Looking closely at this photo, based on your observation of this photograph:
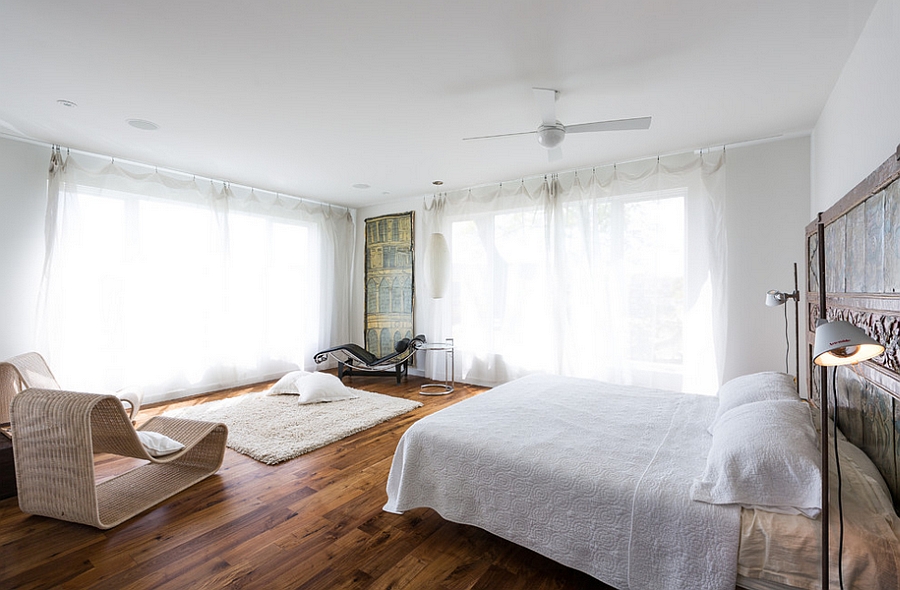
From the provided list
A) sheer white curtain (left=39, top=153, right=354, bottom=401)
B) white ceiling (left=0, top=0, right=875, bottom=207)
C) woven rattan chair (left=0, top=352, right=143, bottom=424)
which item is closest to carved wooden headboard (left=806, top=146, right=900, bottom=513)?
white ceiling (left=0, top=0, right=875, bottom=207)

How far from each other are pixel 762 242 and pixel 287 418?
477 cm

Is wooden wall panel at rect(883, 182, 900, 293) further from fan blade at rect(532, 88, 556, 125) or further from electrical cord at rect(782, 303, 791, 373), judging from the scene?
electrical cord at rect(782, 303, 791, 373)

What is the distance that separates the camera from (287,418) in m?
3.90

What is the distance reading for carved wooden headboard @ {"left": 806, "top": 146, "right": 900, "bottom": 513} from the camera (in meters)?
1.36

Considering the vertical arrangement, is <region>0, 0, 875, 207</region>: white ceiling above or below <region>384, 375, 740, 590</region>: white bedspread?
above

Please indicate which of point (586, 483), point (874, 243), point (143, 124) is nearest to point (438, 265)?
point (143, 124)

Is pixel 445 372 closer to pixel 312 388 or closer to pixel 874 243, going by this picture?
pixel 312 388

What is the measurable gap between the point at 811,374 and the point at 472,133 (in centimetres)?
297

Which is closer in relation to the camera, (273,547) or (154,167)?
(273,547)

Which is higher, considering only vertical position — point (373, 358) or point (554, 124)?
point (554, 124)

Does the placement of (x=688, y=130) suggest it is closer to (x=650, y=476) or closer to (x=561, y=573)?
(x=650, y=476)

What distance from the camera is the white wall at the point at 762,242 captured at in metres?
3.49

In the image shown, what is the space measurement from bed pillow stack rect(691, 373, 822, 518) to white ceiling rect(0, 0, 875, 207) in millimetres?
1910

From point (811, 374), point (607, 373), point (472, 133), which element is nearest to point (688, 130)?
point (472, 133)
